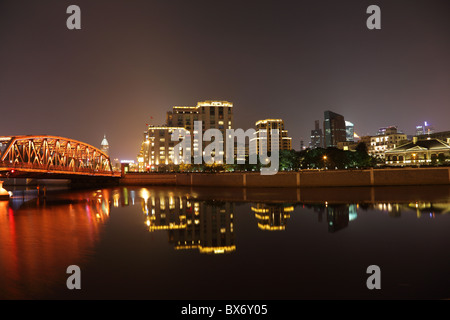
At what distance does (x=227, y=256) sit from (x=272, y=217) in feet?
38.5

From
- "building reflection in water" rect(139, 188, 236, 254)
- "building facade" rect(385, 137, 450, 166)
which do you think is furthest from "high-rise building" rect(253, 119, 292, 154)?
"building reflection in water" rect(139, 188, 236, 254)

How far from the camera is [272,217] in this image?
77.3 feet

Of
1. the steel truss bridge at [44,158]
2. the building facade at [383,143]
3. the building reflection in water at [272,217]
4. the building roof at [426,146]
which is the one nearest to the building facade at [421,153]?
the building roof at [426,146]

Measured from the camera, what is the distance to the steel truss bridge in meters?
43.5

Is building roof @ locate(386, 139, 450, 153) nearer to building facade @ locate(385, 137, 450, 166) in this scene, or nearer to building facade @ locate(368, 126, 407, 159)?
building facade @ locate(385, 137, 450, 166)

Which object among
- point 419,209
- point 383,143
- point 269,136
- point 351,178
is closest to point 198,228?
point 419,209

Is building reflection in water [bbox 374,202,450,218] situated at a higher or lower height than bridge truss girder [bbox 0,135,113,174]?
lower

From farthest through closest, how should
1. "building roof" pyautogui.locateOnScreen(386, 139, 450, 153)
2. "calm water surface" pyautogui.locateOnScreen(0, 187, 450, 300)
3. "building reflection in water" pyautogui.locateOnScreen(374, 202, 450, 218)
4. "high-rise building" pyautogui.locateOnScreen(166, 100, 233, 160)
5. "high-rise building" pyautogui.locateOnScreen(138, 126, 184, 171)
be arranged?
"high-rise building" pyautogui.locateOnScreen(166, 100, 233, 160) → "high-rise building" pyautogui.locateOnScreen(138, 126, 184, 171) → "building roof" pyautogui.locateOnScreen(386, 139, 450, 153) → "building reflection in water" pyautogui.locateOnScreen(374, 202, 450, 218) → "calm water surface" pyautogui.locateOnScreen(0, 187, 450, 300)

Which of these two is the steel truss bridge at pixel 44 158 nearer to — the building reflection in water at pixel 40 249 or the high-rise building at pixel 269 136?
the building reflection in water at pixel 40 249

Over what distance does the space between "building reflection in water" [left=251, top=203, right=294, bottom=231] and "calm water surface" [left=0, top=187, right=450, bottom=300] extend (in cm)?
9
